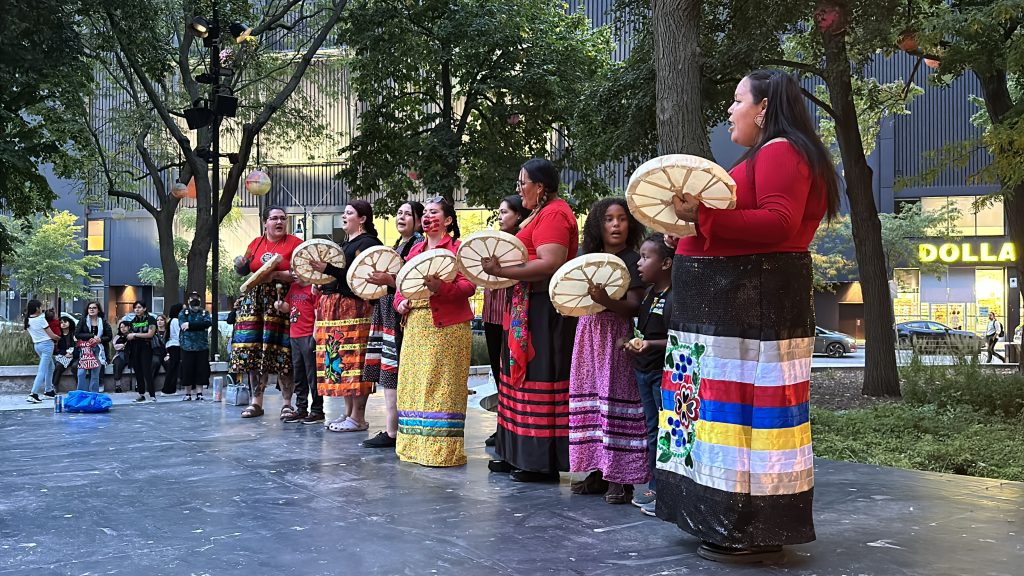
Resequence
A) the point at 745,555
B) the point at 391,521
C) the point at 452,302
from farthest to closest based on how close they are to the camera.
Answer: the point at 452,302, the point at 391,521, the point at 745,555

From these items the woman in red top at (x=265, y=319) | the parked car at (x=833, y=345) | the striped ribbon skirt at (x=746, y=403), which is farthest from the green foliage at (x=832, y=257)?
the striped ribbon skirt at (x=746, y=403)

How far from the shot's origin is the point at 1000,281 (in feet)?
137

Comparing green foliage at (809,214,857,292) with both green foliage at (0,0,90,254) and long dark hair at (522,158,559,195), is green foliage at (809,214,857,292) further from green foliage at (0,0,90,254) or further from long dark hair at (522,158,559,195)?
long dark hair at (522,158,559,195)

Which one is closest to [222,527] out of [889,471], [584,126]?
[889,471]

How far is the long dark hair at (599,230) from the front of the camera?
5.83m

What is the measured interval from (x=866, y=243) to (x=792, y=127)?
35.0ft

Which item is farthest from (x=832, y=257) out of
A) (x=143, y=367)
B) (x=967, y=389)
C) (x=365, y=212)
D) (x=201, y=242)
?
(x=365, y=212)

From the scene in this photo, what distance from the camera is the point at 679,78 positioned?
28.7 feet

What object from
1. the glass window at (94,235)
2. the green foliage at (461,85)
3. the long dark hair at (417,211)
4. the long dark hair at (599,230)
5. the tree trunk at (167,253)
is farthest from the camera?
the glass window at (94,235)

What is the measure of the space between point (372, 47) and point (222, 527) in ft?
55.3

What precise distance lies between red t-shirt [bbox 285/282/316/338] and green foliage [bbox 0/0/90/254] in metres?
9.09

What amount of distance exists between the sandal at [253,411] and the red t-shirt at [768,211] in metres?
7.19

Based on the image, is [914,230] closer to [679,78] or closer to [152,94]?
[152,94]

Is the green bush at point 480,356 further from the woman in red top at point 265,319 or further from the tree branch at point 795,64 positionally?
the woman in red top at point 265,319
